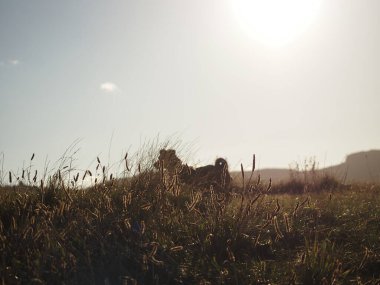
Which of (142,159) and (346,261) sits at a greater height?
(142,159)

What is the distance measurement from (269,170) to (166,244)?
149 feet

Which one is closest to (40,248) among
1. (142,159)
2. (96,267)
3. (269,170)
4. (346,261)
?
(96,267)

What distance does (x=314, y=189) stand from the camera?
Result: 12.0 meters

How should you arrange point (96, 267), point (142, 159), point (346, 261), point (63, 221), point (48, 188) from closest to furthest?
point (96, 267)
point (346, 261)
point (63, 221)
point (48, 188)
point (142, 159)

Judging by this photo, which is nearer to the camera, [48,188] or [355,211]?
[48,188]

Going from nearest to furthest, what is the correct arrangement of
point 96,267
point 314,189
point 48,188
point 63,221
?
point 96,267 < point 63,221 < point 48,188 < point 314,189

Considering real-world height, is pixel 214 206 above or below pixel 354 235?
above

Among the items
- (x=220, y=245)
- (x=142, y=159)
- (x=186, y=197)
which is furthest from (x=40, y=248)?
(x=142, y=159)

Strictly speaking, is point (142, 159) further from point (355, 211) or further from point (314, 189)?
point (314, 189)

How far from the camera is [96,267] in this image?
3.53 meters

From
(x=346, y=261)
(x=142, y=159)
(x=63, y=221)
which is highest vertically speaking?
(x=142, y=159)

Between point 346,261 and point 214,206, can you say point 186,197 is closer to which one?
point 214,206

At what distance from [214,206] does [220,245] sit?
0.44 metres

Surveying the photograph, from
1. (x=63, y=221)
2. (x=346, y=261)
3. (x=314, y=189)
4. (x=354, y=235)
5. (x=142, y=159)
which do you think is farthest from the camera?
(x=314, y=189)
